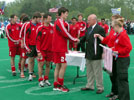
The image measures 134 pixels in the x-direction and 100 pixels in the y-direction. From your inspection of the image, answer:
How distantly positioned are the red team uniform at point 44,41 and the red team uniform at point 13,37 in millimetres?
1854

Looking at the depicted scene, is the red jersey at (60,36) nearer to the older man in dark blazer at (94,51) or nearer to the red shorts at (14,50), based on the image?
the older man in dark blazer at (94,51)

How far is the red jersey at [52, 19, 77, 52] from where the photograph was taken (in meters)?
6.10

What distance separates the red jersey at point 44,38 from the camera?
6.65 meters

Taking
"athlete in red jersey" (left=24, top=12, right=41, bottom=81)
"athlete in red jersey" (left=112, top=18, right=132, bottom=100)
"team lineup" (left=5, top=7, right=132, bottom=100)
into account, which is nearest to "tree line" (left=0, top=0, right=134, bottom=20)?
"athlete in red jersey" (left=24, top=12, right=41, bottom=81)

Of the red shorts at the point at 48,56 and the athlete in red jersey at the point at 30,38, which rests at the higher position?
the athlete in red jersey at the point at 30,38

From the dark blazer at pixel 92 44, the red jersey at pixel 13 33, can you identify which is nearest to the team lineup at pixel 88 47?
the dark blazer at pixel 92 44

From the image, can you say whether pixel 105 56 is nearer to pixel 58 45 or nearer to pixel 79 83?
pixel 58 45

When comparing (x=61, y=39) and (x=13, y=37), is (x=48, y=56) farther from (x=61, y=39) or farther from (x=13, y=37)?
(x=13, y=37)

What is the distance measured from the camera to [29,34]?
300 inches

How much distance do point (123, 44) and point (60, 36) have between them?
1922 millimetres

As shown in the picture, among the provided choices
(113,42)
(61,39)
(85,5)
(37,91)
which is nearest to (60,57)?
(61,39)

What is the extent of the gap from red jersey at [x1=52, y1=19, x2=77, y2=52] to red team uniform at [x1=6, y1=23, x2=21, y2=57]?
98.0 inches

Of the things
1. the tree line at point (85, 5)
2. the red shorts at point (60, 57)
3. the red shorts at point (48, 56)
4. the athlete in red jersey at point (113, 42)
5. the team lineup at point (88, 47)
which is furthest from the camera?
the tree line at point (85, 5)

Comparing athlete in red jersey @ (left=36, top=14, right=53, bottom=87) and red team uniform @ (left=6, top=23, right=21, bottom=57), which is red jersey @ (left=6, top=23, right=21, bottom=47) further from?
athlete in red jersey @ (left=36, top=14, right=53, bottom=87)
